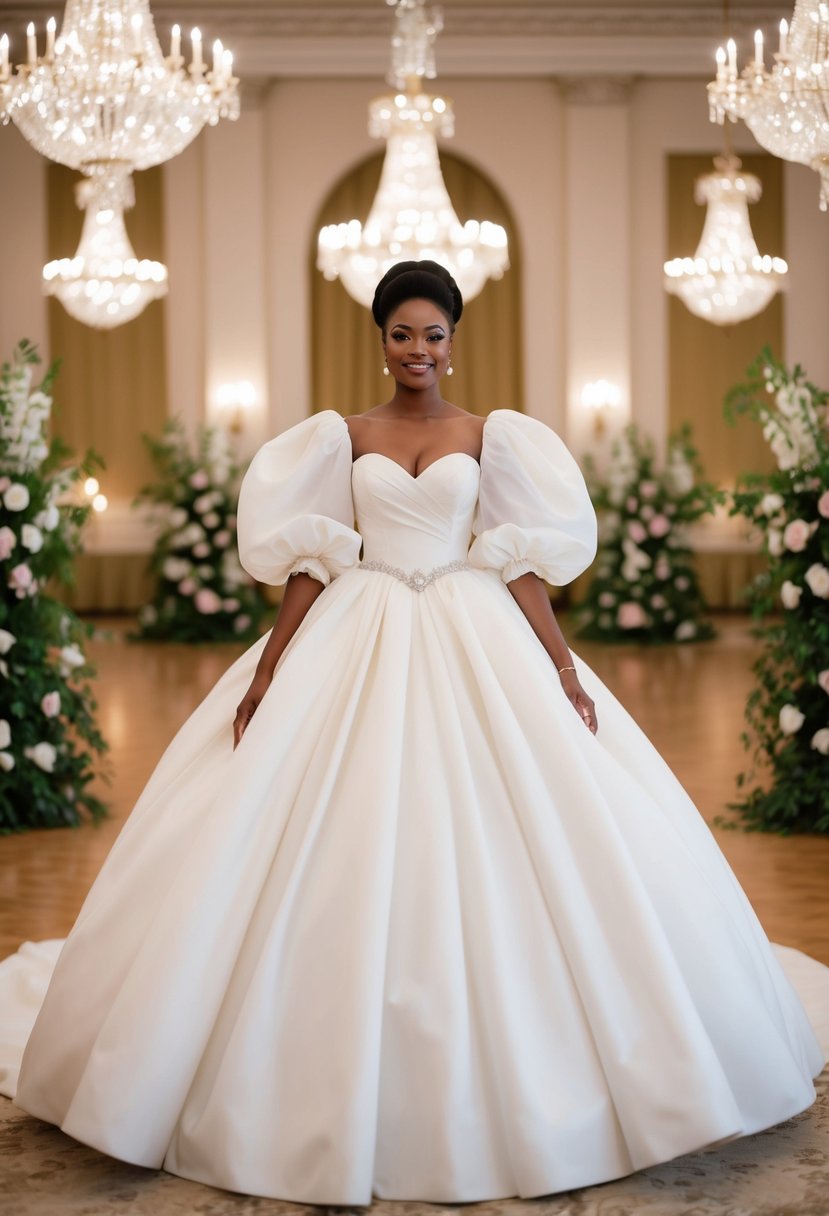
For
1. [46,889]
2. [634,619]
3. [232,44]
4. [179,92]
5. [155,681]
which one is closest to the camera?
[46,889]

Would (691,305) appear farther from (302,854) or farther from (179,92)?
(302,854)

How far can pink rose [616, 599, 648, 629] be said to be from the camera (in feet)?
41.4

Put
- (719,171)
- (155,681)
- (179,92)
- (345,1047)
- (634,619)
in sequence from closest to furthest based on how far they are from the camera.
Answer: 1. (345,1047)
2. (179,92)
3. (155,681)
4. (719,171)
5. (634,619)

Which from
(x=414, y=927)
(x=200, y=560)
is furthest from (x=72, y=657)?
(x=200, y=560)

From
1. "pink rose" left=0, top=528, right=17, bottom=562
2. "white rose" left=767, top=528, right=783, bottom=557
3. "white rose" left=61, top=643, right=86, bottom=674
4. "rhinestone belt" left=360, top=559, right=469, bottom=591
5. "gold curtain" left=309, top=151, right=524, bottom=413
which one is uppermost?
"gold curtain" left=309, top=151, right=524, bottom=413

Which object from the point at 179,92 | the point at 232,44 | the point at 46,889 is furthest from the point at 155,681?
the point at 232,44

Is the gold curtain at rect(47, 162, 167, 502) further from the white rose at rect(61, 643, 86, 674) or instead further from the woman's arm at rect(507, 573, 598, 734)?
the woman's arm at rect(507, 573, 598, 734)

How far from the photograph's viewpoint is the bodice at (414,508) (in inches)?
130

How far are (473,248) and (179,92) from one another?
264cm

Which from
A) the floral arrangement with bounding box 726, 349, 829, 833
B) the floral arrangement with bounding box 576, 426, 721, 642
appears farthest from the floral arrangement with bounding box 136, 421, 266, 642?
the floral arrangement with bounding box 726, 349, 829, 833

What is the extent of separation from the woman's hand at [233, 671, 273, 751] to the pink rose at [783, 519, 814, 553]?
3.14m

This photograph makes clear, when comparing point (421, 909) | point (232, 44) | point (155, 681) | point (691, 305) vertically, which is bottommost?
point (155, 681)

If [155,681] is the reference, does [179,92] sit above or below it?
above

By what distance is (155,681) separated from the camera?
1016 centimetres
